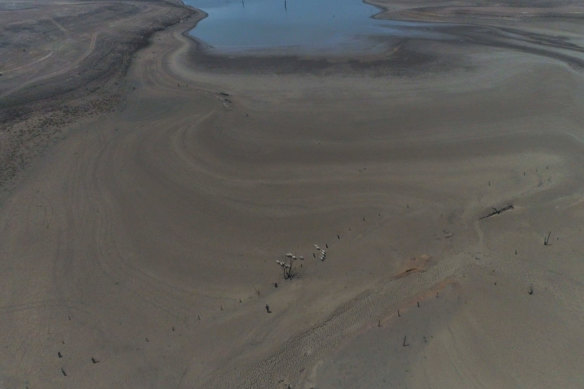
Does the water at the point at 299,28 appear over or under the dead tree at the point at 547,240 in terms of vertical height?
over

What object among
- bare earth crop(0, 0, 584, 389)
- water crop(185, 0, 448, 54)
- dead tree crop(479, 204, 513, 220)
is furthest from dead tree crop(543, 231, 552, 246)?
water crop(185, 0, 448, 54)

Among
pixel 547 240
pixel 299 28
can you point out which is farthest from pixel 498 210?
pixel 299 28

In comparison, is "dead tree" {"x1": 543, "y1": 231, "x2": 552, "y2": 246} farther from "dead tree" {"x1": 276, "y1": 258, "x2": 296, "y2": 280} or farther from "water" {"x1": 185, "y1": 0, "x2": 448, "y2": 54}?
"water" {"x1": 185, "y1": 0, "x2": 448, "y2": 54}

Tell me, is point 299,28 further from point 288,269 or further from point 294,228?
point 288,269

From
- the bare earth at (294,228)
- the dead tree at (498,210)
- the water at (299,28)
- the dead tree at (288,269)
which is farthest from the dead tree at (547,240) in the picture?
the water at (299,28)

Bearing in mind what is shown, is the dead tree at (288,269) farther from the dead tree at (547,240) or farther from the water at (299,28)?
the water at (299,28)

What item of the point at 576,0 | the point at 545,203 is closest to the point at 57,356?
the point at 545,203
